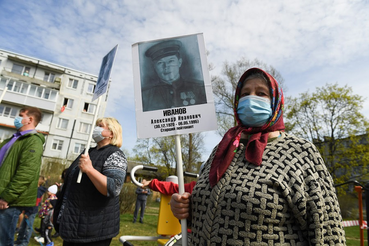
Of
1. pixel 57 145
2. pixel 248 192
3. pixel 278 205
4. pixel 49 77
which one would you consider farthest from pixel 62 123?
pixel 278 205

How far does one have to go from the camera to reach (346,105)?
2459cm

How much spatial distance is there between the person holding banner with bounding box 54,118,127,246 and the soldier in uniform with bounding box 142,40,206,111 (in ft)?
3.10

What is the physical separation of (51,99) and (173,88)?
44722 millimetres

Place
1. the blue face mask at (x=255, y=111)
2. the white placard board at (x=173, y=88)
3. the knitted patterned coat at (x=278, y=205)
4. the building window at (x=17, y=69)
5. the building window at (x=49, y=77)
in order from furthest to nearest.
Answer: the building window at (x=49, y=77) → the building window at (x=17, y=69) → the white placard board at (x=173, y=88) → the blue face mask at (x=255, y=111) → the knitted patterned coat at (x=278, y=205)

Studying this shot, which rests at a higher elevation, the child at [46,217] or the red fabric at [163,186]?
the red fabric at [163,186]

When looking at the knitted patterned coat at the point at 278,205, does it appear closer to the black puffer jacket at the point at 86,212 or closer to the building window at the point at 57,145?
the black puffer jacket at the point at 86,212

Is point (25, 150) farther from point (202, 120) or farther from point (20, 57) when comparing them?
point (20, 57)

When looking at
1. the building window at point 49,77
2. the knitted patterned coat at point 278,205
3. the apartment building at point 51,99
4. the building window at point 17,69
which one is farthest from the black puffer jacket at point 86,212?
the building window at point 17,69

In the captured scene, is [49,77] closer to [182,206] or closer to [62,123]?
[62,123]

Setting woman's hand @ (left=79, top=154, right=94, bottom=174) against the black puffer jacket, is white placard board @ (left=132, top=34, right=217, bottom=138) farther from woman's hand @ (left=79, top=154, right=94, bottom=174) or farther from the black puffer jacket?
the black puffer jacket

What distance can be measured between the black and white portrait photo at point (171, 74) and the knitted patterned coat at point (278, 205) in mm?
769

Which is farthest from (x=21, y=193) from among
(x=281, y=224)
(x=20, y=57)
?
(x=20, y=57)

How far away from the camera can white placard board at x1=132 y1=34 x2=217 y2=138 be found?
2014 mm

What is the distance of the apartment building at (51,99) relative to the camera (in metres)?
38.6
